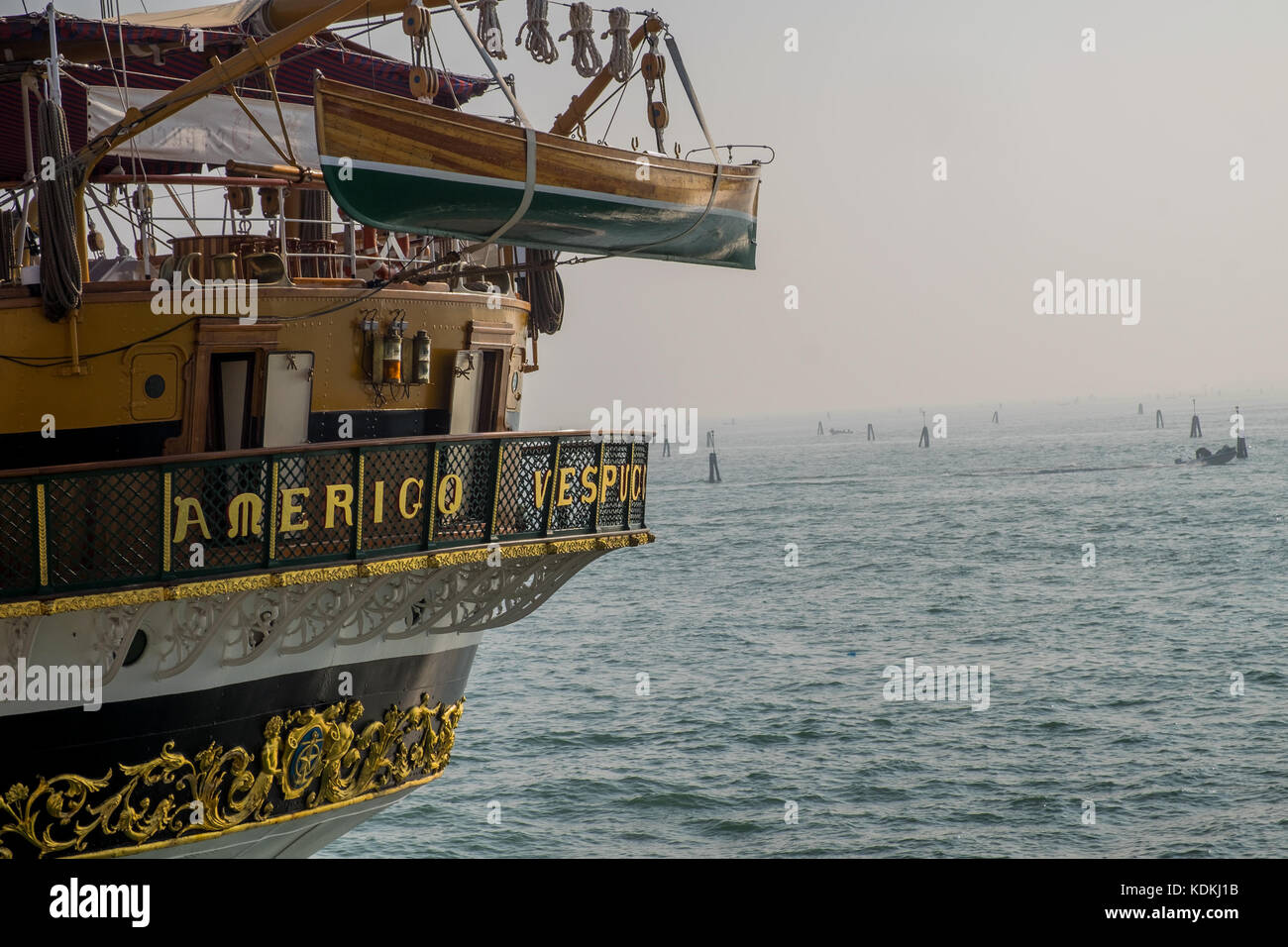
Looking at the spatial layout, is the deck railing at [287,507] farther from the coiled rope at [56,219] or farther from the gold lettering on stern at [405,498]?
the coiled rope at [56,219]

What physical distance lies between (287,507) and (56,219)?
3.61 metres

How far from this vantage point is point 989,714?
159 ft

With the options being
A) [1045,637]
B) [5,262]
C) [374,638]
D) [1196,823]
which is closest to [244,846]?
[374,638]

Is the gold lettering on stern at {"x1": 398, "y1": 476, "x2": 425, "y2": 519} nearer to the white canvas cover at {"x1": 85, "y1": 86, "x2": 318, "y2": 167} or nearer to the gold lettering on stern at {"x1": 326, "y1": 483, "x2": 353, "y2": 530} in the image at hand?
the gold lettering on stern at {"x1": 326, "y1": 483, "x2": 353, "y2": 530}

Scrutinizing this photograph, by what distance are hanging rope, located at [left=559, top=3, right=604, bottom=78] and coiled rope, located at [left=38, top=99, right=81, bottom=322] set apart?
5791 millimetres

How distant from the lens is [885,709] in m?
49.7

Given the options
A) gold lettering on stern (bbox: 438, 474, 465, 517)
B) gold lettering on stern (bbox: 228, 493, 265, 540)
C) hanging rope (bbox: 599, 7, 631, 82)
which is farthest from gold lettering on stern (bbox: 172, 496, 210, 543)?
hanging rope (bbox: 599, 7, 631, 82)

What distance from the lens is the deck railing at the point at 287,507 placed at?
13305mm

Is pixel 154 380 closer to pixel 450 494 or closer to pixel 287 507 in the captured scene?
pixel 287 507

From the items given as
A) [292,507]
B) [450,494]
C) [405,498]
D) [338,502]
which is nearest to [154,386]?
[292,507]

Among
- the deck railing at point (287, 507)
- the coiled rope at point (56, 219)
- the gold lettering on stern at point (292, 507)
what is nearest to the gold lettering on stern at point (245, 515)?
the deck railing at point (287, 507)

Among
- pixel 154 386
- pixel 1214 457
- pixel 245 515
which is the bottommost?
pixel 1214 457

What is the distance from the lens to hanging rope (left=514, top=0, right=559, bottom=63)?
15.9 m

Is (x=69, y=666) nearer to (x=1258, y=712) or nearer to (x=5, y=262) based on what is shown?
(x=5, y=262)
